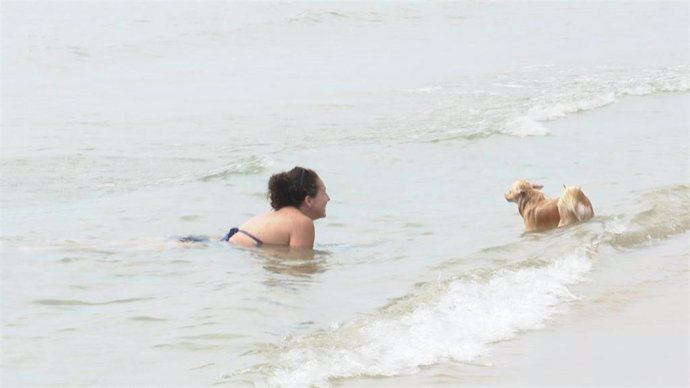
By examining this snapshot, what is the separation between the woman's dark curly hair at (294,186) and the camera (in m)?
9.78

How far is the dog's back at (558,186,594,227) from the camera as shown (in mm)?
9953

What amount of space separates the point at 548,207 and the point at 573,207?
201mm

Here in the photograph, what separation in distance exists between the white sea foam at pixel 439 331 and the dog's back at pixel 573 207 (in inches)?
51.8

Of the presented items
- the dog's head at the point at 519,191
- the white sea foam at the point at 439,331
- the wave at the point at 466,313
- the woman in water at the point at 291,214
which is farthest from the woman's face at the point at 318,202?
the white sea foam at the point at 439,331

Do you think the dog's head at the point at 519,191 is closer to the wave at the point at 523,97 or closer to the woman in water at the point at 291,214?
the woman in water at the point at 291,214

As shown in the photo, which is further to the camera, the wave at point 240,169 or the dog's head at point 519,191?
the wave at point 240,169

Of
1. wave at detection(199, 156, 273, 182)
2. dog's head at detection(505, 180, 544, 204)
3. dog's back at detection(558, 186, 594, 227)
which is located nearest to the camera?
dog's back at detection(558, 186, 594, 227)

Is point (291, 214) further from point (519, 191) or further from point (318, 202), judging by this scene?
point (519, 191)

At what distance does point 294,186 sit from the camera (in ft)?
32.2

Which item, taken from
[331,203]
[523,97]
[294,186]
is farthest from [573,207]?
[523,97]

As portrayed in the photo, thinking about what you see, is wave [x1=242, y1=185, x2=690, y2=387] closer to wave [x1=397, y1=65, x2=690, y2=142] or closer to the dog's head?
the dog's head

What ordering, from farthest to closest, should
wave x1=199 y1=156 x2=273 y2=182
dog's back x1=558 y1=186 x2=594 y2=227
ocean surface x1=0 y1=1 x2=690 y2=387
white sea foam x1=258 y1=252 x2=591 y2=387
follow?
wave x1=199 y1=156 x2=273 y2=182
dog's back x1=558 y1=186 x2=594 y2=227
ocean surface x1=0 y1=1 x2=690 y2=387
white sea foam x1=258 y1=252 x2=591 y2=387

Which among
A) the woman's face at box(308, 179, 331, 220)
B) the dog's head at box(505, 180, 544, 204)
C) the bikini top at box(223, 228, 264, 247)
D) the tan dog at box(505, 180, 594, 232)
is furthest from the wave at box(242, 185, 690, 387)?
the bikini top at box(223, 228, 264, 247)

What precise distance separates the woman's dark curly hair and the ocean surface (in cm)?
50
